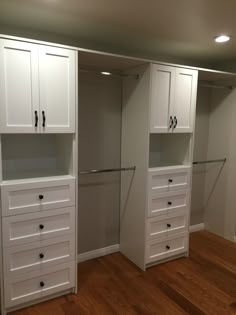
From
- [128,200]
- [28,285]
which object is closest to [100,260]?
[128,200]

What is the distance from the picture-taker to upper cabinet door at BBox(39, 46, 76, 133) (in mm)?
2111

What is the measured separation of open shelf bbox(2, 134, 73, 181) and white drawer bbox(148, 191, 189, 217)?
3.25 ft

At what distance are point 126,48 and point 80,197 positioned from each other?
67.7 inches

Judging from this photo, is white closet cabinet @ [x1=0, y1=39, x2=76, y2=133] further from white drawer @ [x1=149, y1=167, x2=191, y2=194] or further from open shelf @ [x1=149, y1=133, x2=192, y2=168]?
open shelf @ [x1=149, y1=133, x2=192, y2=168]

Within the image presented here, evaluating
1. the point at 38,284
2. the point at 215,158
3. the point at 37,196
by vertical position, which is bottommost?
the point at 38,284

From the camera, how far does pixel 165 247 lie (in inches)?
119

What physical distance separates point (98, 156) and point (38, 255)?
121cm

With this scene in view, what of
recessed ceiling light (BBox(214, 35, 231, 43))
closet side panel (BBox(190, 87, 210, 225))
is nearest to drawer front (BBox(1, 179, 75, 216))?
recessed ceiling light (BBox(214, 35, 231, 43))

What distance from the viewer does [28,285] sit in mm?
2270

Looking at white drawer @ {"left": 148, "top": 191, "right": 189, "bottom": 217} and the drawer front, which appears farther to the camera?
white drawer @ {"left": 148, "top": 191, "right": 189, "bottom": 217}

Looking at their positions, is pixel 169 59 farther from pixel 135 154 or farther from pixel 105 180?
pixel 105 180

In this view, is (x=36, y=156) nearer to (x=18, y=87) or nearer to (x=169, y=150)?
(x=18, y=87)

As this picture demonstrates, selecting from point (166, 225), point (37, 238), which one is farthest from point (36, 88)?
point (166, 225)

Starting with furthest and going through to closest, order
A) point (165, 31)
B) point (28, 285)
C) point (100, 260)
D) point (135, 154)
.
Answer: point (100, 260), point (135, 154), point (165, 31), point (28, 285)
